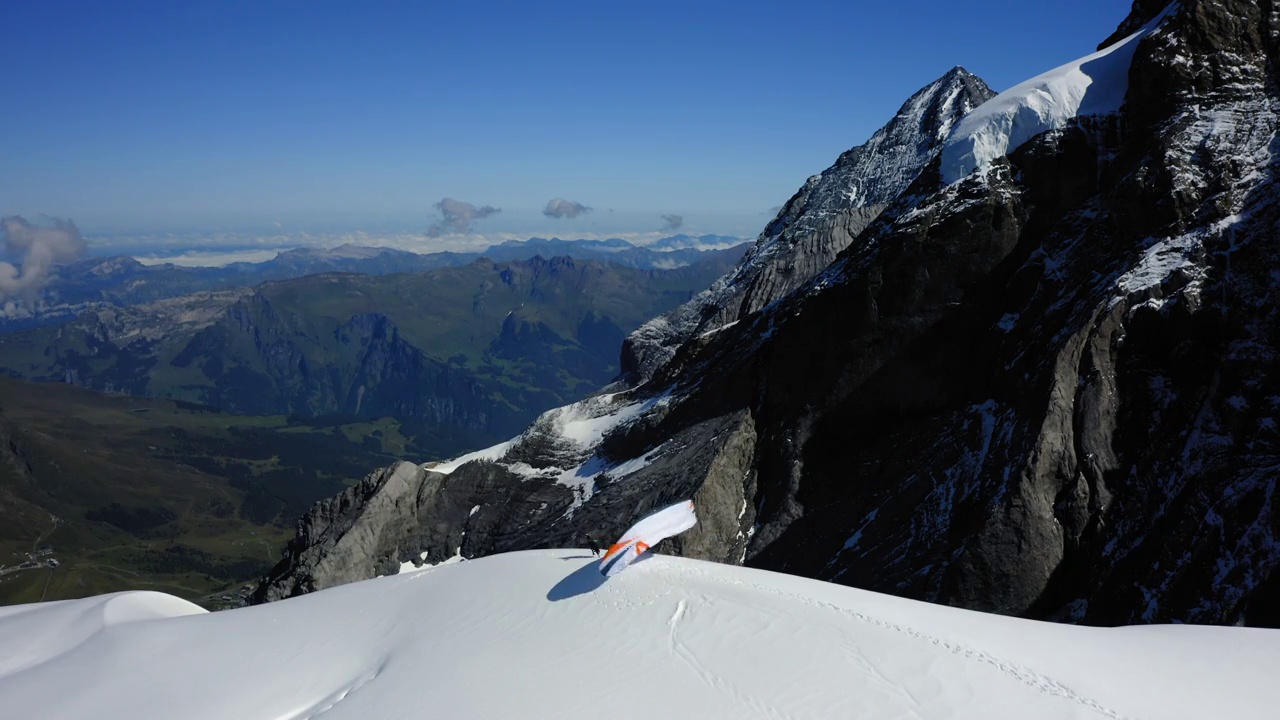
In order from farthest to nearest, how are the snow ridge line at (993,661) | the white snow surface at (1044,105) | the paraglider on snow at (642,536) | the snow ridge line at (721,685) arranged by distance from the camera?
the white snow surface at (1044,105) → the paraglider on snow at (642,536) → the snow ridge line at (993,661) → the snow ridge line at (721,685)

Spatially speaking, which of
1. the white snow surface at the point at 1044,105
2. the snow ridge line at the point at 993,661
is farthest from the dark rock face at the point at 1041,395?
the snow ridge line at the point at 993,661

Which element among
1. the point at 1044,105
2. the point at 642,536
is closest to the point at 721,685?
the point at 642,536

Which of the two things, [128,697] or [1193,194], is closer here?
[128,697]

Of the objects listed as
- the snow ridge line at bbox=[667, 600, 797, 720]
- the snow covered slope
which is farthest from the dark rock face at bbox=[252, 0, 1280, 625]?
the snow ridge line at bbox=[667, 600, 797, 720]

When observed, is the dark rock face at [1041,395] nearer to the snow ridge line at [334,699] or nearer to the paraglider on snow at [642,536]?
the paraglider on snow at [642,536]

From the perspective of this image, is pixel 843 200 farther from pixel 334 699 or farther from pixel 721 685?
pixel 334 699

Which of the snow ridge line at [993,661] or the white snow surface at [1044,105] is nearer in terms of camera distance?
the snow ridge line at [993,661]

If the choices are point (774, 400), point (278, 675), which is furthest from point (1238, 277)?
point (278, 675)

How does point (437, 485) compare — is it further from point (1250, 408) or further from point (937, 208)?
point (1250, 408)
